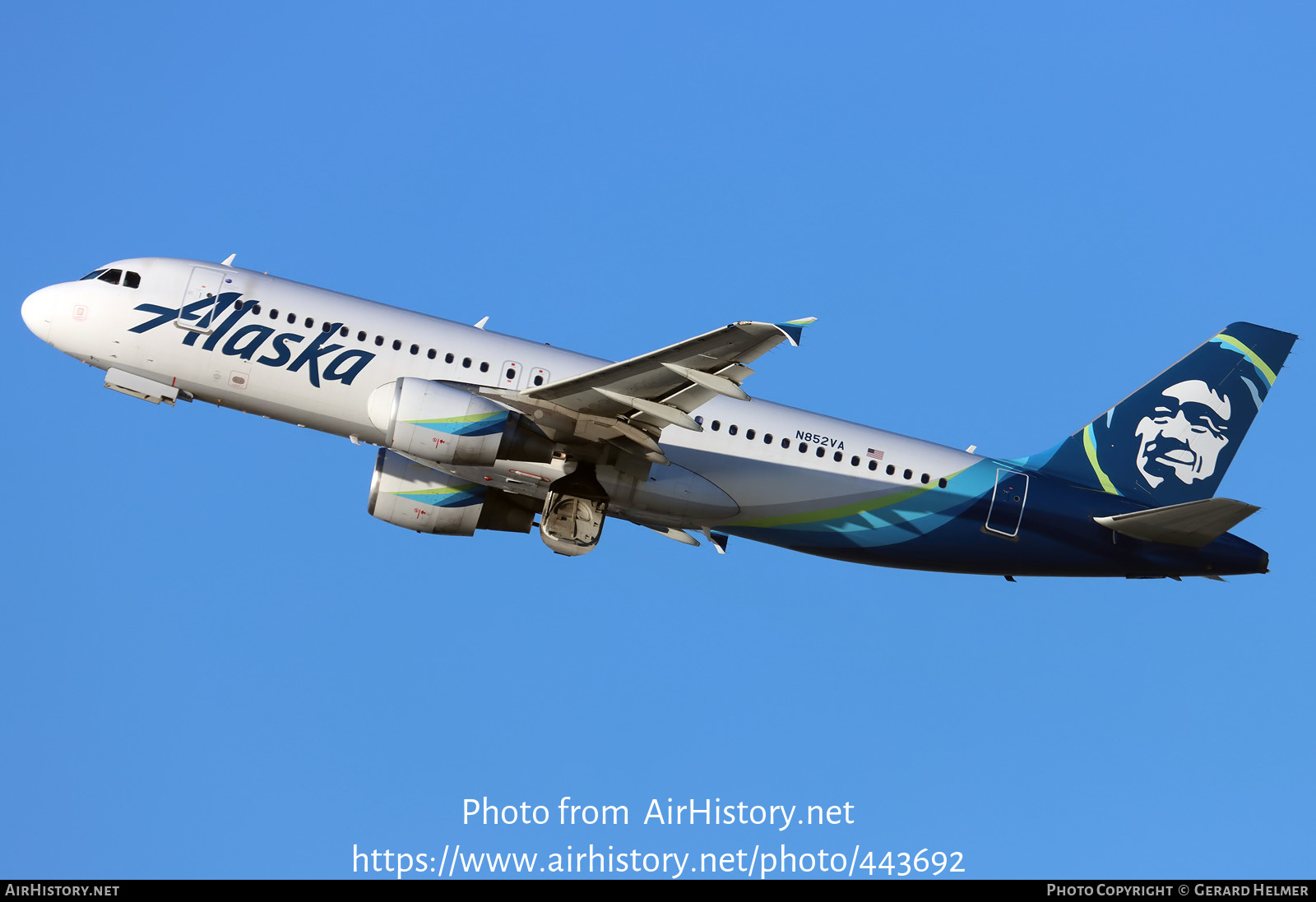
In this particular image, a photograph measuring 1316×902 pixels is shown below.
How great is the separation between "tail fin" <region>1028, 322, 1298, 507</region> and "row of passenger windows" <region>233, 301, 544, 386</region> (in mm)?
14297

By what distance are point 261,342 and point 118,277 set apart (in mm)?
4217

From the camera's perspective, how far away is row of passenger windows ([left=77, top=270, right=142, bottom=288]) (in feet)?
115

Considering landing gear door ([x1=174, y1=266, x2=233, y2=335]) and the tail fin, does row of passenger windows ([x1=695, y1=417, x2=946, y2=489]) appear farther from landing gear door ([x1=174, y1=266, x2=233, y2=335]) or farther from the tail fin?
landing gear door ([x1=174, y1=266, x2=233, y2=335])

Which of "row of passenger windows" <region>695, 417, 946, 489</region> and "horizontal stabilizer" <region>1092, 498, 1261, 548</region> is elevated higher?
"row of passenger windows" <region>695, 417, 946, 489</region>

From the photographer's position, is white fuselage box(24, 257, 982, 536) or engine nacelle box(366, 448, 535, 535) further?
engine nacelle box(366, 448, 535, 535)

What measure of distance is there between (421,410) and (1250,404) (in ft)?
72.8

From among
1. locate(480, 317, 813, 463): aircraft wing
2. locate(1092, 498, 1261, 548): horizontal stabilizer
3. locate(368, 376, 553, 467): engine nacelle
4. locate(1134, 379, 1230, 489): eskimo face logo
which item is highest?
locate(1134, 379, 1230, 489): eskimo face logo

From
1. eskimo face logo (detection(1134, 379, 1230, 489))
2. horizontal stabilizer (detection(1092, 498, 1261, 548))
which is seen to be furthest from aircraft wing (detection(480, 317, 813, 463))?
eskimo face logo (detection(1134, 379, 1230, 489))

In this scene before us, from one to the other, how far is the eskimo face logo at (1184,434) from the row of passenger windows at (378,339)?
16.4m

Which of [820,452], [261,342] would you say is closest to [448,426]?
[261,342]

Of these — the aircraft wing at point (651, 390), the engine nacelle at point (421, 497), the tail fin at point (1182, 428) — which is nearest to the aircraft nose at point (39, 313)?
the engine nacelle at point (421, 497)

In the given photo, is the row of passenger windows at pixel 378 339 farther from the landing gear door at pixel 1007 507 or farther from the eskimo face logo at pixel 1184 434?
the eskimo face logo at pixel 1184 434
